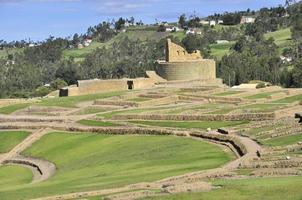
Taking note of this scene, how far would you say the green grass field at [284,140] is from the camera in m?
31.0

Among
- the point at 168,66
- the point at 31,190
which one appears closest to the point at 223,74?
the point at 168,66

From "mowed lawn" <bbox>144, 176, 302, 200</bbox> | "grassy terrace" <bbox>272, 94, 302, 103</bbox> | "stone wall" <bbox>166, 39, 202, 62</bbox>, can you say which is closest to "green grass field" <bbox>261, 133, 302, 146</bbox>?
"mowed lawn" <bbox>144, 176, 302, 200</bbox>

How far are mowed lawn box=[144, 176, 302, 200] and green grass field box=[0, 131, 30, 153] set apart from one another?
25.7m

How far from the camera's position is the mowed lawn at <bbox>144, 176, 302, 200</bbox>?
63.1 ft

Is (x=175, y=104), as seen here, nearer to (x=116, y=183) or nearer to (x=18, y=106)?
(x=18, y=106)

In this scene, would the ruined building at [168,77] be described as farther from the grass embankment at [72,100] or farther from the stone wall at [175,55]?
the grass embankment at [72,100]

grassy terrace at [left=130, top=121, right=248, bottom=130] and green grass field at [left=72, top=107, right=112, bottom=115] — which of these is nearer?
grassy terrace at [left=130, top=121, right=248, bottom=130]

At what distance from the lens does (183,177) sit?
23.9m

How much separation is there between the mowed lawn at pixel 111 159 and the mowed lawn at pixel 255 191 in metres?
4.46

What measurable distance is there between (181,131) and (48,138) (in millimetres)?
10784

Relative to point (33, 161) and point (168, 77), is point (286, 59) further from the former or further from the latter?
point (33, 161)

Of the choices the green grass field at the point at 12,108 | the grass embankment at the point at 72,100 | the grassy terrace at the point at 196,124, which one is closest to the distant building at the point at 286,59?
the grass embankment at the point at 72,100

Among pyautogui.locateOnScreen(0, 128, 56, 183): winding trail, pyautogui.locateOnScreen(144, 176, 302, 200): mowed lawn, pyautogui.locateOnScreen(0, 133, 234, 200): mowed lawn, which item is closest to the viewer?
pyautogui.locateOnScreen(144, 176, 302, 200): mowed lawn

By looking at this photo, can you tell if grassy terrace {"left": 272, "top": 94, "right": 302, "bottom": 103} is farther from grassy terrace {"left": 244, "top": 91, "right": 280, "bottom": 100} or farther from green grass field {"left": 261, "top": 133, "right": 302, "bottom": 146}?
green grass field {"left": 261, "top": 133, "right": 302, "bottom": 146}
